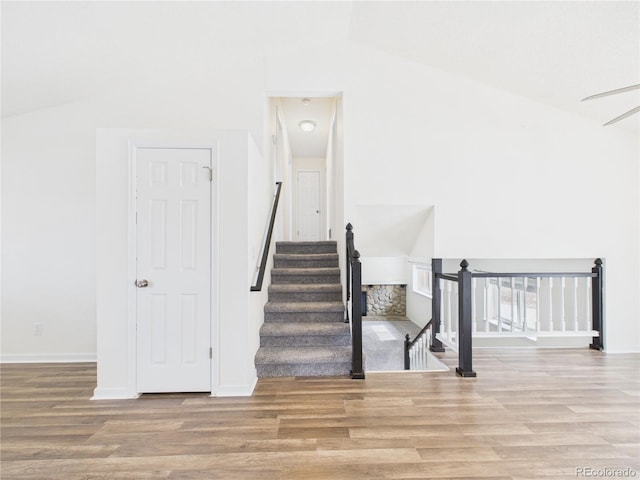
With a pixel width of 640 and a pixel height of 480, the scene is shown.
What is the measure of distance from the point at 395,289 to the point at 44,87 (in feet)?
25.9

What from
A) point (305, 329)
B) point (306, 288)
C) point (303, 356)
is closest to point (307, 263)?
point (306, 288)

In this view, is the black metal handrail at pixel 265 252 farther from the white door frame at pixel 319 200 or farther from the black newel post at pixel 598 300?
the black newel post at pixel 598 300

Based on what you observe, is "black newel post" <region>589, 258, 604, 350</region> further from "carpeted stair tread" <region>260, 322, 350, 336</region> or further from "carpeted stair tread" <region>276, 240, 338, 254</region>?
"carpeted stair tread" <region>276, 240, 338, 254</region>

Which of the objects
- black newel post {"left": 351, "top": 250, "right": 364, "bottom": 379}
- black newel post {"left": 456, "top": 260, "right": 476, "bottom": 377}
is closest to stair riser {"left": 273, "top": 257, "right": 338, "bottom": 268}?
black newel post {"left": 351, "top": 250, "right": 364, "bottom": 379}

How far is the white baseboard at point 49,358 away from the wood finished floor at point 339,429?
432 mm

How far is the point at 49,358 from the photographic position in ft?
11.6

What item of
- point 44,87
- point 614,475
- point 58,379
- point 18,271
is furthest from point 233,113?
point 614,475

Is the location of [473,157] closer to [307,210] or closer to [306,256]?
[306,256]

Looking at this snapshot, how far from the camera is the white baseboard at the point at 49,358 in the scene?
3512 millimetres

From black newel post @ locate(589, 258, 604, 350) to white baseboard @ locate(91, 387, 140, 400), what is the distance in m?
5.02

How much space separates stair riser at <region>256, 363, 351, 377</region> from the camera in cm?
300

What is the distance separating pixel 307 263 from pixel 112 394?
2.63 metres

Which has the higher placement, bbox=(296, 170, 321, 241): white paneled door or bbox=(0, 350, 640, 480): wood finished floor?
bbox=(296, 170, 321, 241): white paneled door

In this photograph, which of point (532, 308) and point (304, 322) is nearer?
point (304, 322)
